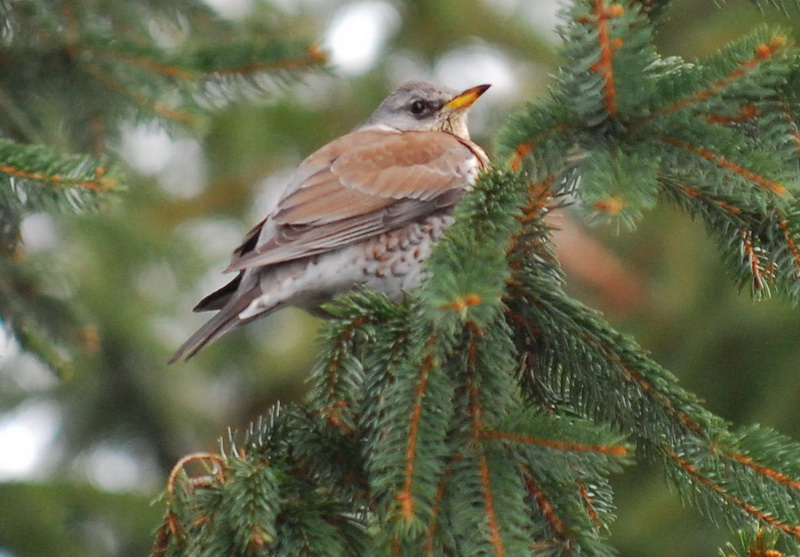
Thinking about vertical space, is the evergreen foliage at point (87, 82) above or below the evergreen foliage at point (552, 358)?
above

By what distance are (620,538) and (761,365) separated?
1004 millimetres

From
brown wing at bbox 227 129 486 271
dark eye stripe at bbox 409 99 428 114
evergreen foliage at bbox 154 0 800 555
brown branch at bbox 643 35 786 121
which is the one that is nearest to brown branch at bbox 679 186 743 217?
evergreen foliage at bbox 154 0 800 555

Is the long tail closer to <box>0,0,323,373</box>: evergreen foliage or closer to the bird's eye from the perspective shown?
<box>0,0,323,373</box>: evergreen foliage

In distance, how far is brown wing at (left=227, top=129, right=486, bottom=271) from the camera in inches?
148

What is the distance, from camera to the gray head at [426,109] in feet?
16.0

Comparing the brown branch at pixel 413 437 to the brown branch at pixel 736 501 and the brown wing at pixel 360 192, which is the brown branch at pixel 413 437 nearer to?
the brown branch at pixel 736 501

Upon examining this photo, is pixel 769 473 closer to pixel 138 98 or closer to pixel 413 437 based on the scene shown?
pixel 413 437

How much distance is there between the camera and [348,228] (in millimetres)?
3799

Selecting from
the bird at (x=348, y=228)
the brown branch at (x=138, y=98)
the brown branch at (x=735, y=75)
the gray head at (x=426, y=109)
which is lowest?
the brown branch at (x=735, y=75)

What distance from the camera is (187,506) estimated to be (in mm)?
2482

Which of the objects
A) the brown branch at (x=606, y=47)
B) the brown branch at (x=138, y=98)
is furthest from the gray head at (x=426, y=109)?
the brown branch at (x=606, y=47)

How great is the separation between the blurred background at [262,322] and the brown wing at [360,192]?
0.41 metres

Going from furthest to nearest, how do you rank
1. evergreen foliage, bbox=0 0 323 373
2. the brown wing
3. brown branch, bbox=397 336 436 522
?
the brown wing < evergreen foliage, bbox=0 0 323 373 < brown branch, bbox=397 336 436 522

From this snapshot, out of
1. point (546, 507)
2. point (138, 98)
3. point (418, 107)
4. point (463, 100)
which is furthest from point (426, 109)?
point (546, 507)
